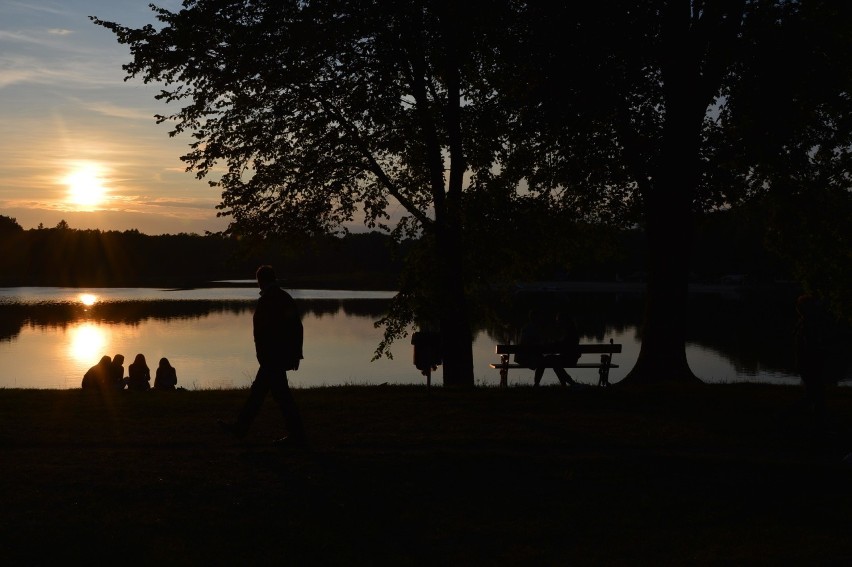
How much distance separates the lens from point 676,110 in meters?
18.5

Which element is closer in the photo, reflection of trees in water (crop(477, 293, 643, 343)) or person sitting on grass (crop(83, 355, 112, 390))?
person sitting on grass (crop(83, 355, 112, 390))

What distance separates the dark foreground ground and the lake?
8072mm

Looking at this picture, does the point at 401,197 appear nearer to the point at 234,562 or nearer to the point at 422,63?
the point at 422,63

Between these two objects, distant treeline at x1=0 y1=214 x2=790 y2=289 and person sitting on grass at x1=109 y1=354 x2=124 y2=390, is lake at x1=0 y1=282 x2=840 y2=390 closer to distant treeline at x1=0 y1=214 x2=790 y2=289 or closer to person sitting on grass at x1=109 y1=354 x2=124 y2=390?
person sitting on grass at x1=109 y1=354 x2=124 y2=390

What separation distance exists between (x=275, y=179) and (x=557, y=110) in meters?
5.87

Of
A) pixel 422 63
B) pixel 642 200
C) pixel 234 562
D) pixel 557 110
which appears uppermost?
pixel 422 63

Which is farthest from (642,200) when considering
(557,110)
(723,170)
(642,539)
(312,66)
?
(642,539)

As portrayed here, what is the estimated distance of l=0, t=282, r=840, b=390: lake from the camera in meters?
35.5

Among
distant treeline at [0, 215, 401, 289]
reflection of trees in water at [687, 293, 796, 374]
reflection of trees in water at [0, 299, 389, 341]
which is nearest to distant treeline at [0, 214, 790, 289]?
distant treeline at [0, 215, 401, 289]

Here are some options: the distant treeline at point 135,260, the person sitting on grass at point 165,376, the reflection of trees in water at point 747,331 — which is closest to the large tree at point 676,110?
the person sitting on grass at point 165,376

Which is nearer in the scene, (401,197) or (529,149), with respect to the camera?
(529,149)

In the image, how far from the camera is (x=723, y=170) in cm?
1870

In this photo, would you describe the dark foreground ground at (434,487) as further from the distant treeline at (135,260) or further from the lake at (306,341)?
the distant treeline at (135,260)

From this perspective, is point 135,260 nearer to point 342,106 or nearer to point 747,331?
point 747,331
